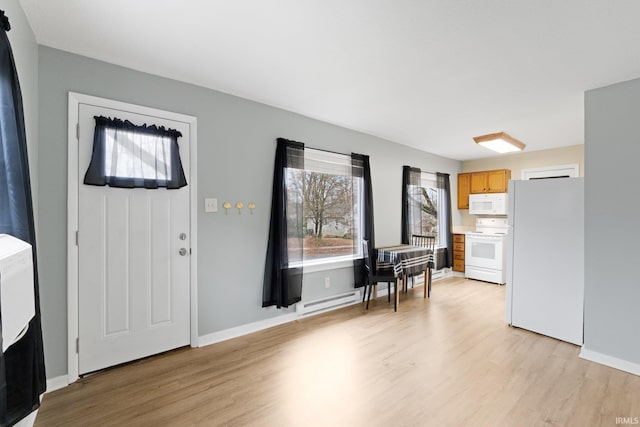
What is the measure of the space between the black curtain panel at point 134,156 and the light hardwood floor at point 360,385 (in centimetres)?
157

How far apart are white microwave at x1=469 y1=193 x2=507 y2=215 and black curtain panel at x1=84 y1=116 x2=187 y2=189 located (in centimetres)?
556

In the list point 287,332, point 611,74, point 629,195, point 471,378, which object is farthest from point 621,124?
point 287,332

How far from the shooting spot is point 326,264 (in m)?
3.80

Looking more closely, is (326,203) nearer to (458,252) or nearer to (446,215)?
(446,215)

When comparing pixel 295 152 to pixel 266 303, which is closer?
pixel 266 303

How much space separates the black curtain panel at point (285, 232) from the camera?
323 centimetres

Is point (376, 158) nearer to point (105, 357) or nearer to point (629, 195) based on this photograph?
point (629, 195)

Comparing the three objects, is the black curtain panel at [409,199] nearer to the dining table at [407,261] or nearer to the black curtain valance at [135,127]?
the dining table at [407,261]

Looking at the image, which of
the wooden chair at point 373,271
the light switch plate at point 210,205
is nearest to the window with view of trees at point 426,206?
the wooden chair at point 373,271

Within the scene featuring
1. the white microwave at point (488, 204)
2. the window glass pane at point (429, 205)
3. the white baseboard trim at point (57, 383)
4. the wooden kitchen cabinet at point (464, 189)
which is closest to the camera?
the white baseboard trim at point (57, 383)

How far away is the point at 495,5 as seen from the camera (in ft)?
5.46

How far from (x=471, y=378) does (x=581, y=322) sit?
1.54 meters

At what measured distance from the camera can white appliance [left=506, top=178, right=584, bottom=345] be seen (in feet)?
9.50

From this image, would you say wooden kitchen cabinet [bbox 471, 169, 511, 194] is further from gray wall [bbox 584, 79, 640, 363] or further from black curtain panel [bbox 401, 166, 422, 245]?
gray wall [bbox 584, 79, 640, 363]
